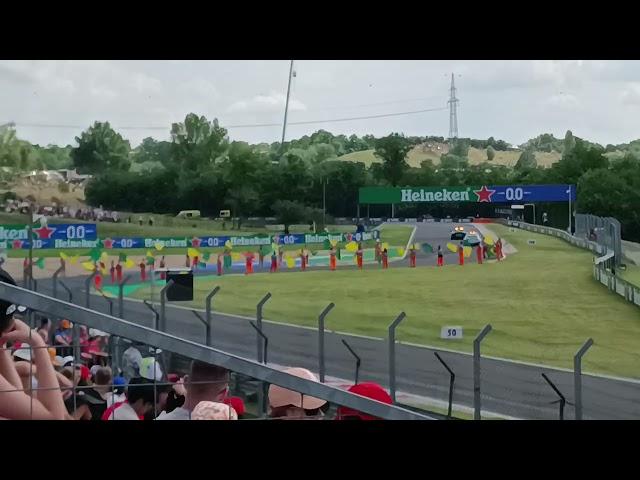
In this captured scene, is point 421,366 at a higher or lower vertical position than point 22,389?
lower

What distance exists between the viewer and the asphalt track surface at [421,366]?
17.5 feet

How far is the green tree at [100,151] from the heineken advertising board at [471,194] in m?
1.29

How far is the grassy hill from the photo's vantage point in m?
5.42

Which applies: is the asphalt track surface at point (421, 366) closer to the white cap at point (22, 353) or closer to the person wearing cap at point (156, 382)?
the person wearing cap at point (156, 382)

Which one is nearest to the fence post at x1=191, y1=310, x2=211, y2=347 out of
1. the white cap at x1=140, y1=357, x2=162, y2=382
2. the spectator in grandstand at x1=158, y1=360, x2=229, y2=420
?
the white cap at x1=140, y1=357, x2=162, y2=382

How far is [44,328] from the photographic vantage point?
4422 millimetres

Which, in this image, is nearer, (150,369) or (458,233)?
(150,369)

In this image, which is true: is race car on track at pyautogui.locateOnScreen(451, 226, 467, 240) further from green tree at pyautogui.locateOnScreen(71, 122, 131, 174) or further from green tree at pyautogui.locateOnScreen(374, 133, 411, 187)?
green tree at pyautogui.locateOnScreen(71, 122, 131, 174)

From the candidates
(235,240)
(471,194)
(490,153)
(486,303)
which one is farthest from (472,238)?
(235,240)

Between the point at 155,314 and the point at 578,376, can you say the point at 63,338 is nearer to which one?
the point at 155,314

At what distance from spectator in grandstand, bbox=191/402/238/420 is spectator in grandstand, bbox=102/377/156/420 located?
37cm

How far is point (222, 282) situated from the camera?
218 inches

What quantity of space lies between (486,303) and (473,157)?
0.77 meters
